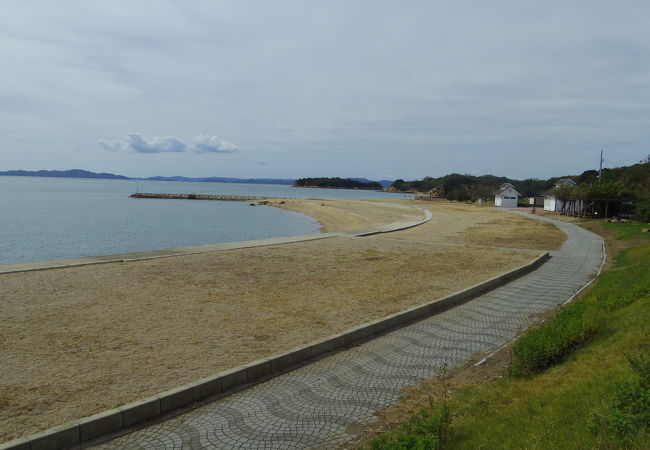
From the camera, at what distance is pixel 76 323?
290 inches

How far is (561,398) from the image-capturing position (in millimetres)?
4102

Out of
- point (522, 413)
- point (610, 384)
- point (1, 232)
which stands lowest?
point (1, 232)

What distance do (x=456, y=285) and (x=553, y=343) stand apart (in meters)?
5.40

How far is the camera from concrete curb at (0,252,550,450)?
4.04 metres

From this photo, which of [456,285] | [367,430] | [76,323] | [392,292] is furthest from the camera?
[456,285]

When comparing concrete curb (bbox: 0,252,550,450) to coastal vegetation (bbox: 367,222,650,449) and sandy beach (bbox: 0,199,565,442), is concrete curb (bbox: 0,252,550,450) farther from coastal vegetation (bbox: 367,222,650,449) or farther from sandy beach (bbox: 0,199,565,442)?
coastal vegetation (bbox: 367,222,650,449)

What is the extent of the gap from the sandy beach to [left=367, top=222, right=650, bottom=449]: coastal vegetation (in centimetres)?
271

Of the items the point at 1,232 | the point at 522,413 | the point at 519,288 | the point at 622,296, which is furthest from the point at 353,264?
the point at 1,232

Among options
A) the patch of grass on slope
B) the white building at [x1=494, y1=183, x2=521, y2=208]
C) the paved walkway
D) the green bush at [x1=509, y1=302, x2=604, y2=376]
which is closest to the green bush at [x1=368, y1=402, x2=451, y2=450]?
the patch of grass on slope

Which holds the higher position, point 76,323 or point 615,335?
point 615,335

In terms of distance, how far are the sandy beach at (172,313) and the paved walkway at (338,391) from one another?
2.17 ft

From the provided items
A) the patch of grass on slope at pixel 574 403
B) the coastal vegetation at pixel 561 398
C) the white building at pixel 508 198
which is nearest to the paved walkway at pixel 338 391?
the coastal vegetation at pixel 561 398

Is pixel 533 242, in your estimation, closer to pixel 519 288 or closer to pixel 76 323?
pixel 519 288

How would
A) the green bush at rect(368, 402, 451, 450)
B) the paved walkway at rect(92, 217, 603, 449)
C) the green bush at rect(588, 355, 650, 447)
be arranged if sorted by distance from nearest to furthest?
the green bush at rect(588, 355, 650, 447) → the green bush at rect(368, 402, 451, 450) → the paved walkway at rect(92, 217, 603, 449)
